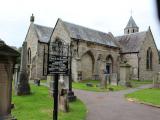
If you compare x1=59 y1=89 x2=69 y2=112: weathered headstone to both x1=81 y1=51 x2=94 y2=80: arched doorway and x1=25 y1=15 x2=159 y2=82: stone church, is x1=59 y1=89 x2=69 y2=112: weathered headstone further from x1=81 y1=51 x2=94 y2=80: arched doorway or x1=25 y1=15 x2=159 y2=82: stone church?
x1=81 y1=51 x2=94 y2=80: arched doorway

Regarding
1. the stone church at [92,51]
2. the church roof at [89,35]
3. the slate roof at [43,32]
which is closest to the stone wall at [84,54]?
the stone church at [92,51]

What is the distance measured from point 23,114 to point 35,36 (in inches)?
1069

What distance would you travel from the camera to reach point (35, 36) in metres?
35.7

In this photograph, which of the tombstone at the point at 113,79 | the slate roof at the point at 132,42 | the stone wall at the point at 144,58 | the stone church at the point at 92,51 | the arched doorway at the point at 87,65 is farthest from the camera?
the slate roof at the point at 132,42

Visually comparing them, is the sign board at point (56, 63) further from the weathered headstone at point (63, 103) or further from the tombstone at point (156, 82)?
Result: the tombstone at point (156, 82)

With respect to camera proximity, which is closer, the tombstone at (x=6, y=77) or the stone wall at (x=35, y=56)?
the tombstone at (x=6, y=77)

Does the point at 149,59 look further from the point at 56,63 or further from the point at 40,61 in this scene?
the point at 56,63

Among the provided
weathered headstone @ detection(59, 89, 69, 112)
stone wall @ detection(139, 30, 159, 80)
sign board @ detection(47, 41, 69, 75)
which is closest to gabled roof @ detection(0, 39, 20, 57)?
sign board @ detection(47, 41, 69, 75)

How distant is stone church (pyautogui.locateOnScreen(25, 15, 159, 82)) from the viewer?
32144 millimetres

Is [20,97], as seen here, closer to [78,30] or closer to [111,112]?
[111,112]

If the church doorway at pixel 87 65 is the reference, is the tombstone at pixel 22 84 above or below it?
below

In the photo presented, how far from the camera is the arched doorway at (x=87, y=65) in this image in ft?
107

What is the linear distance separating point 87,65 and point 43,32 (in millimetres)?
9869

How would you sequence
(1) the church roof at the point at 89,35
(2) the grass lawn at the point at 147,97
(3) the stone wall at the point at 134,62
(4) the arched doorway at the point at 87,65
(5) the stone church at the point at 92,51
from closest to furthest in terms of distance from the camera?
(2) the grass lawn at the point at 147,97
(5) the stone church at the point at 92,51
(1) the church roof at the point at 89,35
(4) the arched doorway at the point at 87,65
(3) the stone wall at the point at 134,62
